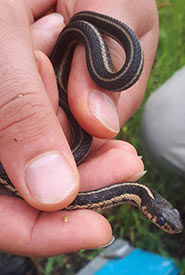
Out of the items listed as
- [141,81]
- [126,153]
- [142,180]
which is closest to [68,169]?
[126,153]

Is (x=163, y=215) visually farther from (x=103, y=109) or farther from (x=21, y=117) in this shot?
(x=21, y=117)

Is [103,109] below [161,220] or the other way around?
the other way around

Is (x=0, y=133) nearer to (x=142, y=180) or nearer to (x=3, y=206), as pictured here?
(x=3, y=206)

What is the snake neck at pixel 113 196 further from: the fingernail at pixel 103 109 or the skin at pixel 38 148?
the fingernail at pixel 103 109

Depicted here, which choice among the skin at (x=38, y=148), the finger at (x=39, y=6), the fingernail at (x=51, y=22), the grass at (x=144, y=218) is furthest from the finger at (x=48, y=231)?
the finger at (x=39, y=6)

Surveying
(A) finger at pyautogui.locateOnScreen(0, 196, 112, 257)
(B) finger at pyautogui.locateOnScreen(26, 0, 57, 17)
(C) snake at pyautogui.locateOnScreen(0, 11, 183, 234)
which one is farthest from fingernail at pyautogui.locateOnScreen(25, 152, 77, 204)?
(B) finger at pyautogui.locateOnScreen(26, 0, 57, 17)

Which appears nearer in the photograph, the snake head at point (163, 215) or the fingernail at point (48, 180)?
the fingernail at point (48, 180)

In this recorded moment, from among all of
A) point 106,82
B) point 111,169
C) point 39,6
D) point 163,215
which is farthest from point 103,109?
point 39,6
